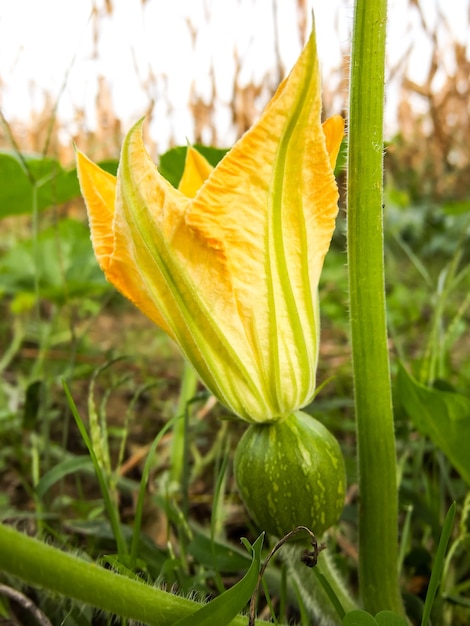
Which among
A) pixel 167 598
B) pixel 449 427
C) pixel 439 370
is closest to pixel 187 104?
pixel 439 370

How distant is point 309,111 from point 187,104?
2.94m

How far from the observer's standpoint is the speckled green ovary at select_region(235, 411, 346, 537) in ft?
2.40

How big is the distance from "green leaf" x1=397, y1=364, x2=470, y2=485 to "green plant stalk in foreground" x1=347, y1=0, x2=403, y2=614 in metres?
0.13

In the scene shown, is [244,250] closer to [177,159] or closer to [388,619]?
[388,619]

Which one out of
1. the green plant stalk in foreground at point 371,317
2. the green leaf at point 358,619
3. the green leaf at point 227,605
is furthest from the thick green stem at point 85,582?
the green plant stalk in foreground at point 371,317

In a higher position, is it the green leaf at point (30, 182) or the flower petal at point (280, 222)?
the green leaf at point (30, 182)

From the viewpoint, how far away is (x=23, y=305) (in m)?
2.67

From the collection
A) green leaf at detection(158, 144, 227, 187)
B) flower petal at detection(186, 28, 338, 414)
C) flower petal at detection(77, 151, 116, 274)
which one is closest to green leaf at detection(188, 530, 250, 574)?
flower petal at detection(186, 28, 338, 414)

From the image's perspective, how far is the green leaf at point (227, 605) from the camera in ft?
1.83

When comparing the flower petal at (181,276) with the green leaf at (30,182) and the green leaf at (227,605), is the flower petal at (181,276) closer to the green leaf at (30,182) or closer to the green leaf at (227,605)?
the green leaf at (227,605)

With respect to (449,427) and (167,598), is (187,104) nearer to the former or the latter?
(449,427)

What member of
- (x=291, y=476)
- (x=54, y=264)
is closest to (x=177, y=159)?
(x=291, y=476)

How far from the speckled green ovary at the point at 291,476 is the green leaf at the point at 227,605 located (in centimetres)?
16

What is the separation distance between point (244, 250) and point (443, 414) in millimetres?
387
